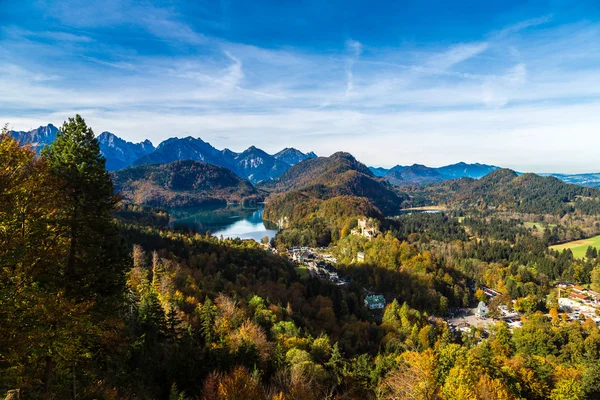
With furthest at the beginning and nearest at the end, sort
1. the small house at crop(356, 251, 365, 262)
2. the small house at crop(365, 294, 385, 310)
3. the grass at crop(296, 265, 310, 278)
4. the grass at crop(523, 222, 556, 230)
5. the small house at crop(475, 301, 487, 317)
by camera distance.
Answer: the grass at crop(523, 222, 556, 230), the small house at crop(356, 251, 365, 262), the grass at crop(296, 265, 310, 278), the small house at crop(475, 301, 487, 317), the small house at crop(365, 294, 385, 310)

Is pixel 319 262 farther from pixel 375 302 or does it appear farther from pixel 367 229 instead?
pixel 375 302

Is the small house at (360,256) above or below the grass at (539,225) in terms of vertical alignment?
above

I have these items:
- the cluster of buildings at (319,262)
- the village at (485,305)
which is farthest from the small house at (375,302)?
the cluster of buildings at (319,262)

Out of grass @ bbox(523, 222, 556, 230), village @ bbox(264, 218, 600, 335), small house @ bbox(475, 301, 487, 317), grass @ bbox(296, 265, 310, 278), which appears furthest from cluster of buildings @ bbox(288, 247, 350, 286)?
grass @ bbox(523, 222, 556, 230)

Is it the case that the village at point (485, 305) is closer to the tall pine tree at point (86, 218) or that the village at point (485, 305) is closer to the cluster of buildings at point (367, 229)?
the cluster of buildings at point (367, 229)

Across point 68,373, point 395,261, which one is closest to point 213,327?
point 68,373

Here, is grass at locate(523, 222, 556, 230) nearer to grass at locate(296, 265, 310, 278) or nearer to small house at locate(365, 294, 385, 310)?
grass at locate(296, 265, 310, 278)
